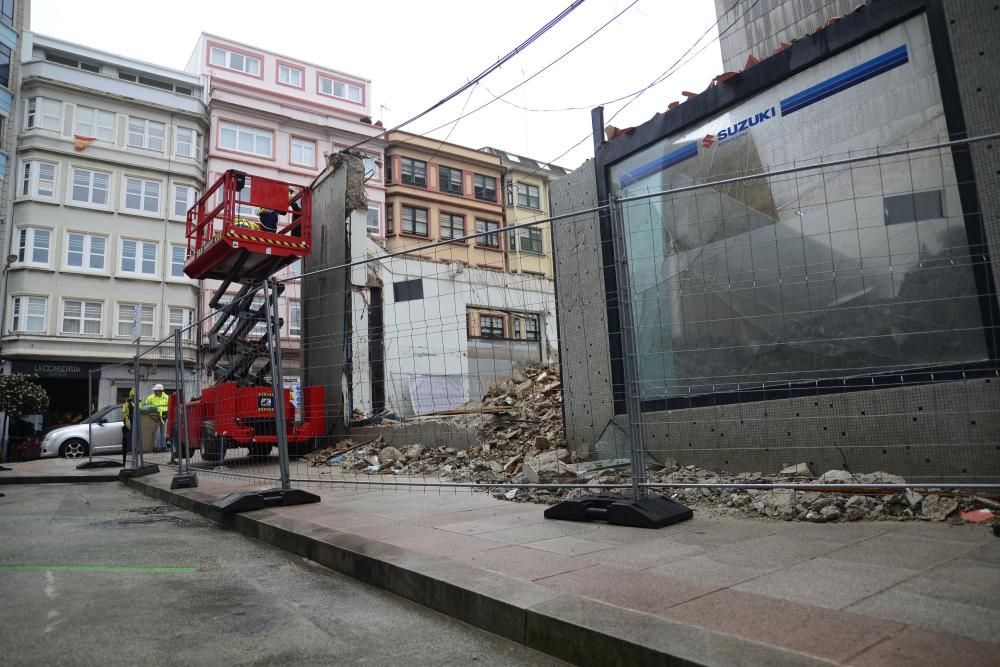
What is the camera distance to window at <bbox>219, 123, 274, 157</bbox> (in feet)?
107

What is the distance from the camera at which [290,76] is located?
121 feet

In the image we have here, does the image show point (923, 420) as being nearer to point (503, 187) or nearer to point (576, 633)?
point (576, 633)

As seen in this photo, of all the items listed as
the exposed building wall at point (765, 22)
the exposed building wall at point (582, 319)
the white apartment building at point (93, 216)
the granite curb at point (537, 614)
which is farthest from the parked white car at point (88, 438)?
the exposed building wall at point (765, 22)

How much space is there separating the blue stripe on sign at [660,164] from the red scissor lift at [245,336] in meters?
4.52

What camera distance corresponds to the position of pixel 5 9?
25953 mm

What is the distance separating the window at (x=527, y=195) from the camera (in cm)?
3944

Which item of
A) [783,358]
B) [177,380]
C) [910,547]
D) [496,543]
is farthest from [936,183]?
[177,380]

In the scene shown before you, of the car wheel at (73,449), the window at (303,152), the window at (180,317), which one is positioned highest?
the window at (303,152)

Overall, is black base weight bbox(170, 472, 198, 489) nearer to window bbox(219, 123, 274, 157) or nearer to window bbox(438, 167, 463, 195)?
window bbox(219, 123, 274, 157)

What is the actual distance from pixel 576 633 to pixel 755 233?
4810 mm

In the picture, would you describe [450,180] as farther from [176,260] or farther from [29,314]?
[29,314]

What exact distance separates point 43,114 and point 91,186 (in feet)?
11.6

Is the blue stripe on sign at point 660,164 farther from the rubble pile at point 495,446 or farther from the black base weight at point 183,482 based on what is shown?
the black base weight at point 183,482

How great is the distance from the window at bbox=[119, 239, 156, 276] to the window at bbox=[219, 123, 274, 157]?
259 inches
